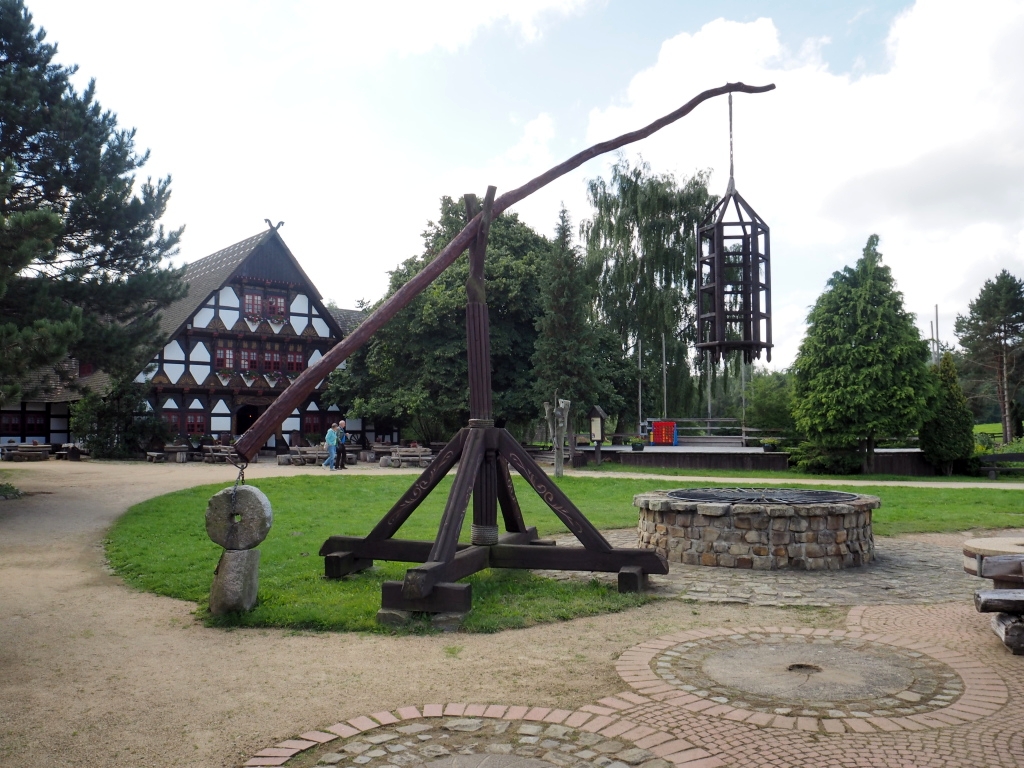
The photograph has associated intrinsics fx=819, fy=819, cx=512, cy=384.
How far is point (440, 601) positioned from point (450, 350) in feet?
78.3

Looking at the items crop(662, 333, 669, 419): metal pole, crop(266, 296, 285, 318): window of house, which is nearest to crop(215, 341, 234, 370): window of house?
crop(266, 296, 285, 318): window of house

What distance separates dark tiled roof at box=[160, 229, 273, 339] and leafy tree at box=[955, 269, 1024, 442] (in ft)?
126

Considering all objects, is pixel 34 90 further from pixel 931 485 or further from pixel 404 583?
pixel 931 485

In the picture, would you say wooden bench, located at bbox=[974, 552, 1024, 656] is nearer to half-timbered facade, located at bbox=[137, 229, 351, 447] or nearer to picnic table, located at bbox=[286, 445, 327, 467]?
picnic table, located at bbox=[286, 445, 327, 467]

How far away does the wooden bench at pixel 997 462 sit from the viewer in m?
24.7

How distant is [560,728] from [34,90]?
16.9m

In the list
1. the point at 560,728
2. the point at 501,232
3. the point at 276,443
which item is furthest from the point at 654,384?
the point at 560,728

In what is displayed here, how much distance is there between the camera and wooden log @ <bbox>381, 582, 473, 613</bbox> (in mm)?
6371

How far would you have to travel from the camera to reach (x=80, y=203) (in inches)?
648

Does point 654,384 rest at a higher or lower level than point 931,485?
higher

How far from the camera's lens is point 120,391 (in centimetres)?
3008

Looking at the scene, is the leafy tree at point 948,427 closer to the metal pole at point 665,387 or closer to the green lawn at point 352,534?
Answer: the green lawn at point 352,534

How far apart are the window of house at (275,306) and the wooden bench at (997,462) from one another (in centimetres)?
2599

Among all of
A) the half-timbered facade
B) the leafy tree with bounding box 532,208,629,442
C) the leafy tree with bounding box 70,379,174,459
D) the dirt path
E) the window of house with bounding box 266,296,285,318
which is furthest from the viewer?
the window of house with bounding box 266,296,285,318
